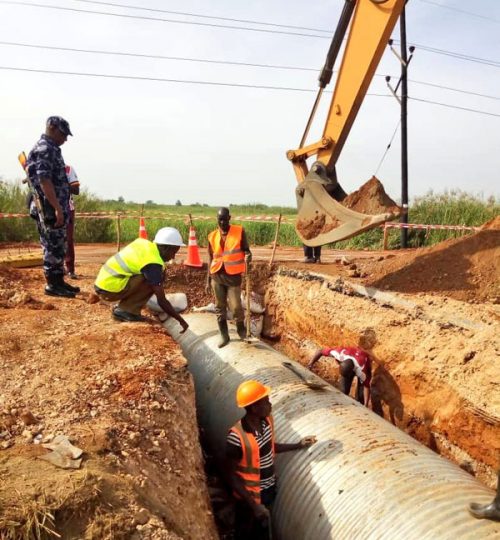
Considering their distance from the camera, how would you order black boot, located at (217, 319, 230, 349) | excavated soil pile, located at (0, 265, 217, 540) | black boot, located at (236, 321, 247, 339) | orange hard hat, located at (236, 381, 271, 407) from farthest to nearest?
black boot, located at (236, 321, 247, 339)
black boot, located at (217, 319, 230, 349)
orange hard hat, located at (236, 381, 271, 407)
excavated soil pile, located at (0, 265, 217, 540)

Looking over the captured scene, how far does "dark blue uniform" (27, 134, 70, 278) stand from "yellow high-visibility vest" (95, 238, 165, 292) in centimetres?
147

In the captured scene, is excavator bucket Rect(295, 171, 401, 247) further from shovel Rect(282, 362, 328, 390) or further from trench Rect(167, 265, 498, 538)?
shovel Rect(282, 362, 328, 390)

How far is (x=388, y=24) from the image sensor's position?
25.9ft

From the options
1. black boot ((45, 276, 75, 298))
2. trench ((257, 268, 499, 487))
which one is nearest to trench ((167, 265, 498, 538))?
trench ((257, 268, 499, 487))

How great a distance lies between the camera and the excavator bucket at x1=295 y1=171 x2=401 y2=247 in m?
8.16

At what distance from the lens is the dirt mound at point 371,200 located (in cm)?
834

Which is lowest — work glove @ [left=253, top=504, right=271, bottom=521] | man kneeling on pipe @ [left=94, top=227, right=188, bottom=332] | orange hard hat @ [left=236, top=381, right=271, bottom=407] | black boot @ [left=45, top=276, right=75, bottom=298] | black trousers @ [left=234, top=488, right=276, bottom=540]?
black trousers @ [left=234, top=488, right=276, bottom=540]

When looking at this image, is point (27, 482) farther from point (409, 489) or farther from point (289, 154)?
point (289, 154)

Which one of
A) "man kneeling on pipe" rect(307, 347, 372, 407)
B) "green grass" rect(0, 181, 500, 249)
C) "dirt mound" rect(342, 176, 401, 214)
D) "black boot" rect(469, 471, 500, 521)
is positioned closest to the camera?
"black boot" rect(469, 471, 500, 521)

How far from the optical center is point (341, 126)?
8.85 meters

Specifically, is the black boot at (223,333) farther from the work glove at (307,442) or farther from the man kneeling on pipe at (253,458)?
the man kneeling on pipe at (253,458)

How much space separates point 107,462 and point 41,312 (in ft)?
12.4

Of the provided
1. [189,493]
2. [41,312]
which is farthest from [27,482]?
[41,312]

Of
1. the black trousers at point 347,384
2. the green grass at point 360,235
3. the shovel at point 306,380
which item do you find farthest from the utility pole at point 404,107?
the shovel at point 306,380
